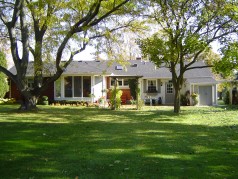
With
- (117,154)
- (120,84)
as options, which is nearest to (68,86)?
(120,84)

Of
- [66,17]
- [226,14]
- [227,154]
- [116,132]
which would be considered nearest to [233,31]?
[226,14]

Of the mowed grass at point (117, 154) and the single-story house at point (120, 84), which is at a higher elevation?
the single-story house at point (120, 84)

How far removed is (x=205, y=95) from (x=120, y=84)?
31.2 feet

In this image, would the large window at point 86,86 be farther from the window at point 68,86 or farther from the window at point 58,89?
the window at point 58,89

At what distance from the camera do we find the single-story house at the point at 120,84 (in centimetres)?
3425

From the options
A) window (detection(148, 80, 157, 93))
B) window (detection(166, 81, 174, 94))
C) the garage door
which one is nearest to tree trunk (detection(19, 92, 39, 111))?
window (detection(148, 80, 157, 93))

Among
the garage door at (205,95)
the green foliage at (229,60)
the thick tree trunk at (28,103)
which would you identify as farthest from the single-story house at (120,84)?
the green foliage at (229,60)

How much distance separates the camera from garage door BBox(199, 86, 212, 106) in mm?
36062

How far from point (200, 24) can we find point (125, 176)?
55.8 feet

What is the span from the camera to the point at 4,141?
34.7ft

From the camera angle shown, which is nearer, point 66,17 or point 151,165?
point 151,165

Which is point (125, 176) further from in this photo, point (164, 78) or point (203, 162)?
point (164, 78)

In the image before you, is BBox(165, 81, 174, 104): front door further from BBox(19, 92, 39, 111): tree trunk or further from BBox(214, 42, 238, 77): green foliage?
BBox(19, 92, 39, 111): tree trunk

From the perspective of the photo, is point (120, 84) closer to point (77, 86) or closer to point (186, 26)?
point (77, 86)
